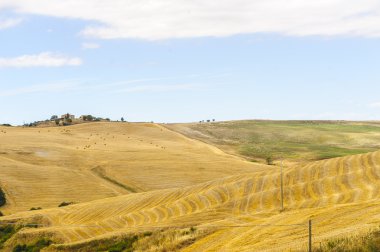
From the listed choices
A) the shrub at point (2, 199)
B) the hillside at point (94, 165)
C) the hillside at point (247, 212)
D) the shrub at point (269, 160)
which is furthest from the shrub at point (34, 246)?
the shrub at point (269, 160)

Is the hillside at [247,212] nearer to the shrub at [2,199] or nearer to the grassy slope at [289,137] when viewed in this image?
the shrub at [2,199]

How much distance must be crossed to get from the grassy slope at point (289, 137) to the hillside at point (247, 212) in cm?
5734

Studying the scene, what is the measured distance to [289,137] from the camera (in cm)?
15562

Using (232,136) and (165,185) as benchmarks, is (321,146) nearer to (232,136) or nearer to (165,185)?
(232,136)

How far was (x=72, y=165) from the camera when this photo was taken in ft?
354

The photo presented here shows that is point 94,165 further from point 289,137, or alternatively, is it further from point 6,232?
point 289,137

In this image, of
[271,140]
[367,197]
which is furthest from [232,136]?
[367,197]

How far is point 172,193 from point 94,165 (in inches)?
1642

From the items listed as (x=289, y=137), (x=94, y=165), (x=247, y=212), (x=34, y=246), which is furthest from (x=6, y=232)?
(x=289, y=137)

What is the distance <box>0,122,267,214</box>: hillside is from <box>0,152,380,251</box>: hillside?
19270 mm

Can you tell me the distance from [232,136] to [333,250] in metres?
123

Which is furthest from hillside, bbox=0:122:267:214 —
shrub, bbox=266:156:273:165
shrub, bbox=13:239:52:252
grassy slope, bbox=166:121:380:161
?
shrub, bbox=13:239:52:252

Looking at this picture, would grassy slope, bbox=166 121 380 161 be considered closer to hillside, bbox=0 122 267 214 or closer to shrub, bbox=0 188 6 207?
hillside, bbox=0 122 267 214

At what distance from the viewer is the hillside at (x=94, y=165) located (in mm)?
92625
